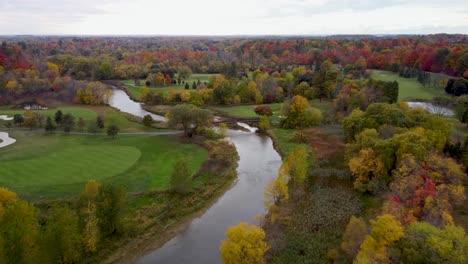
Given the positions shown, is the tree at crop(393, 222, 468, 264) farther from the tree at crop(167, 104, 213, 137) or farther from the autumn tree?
the autumn tree

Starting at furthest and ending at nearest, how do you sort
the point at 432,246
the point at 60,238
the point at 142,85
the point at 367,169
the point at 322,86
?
the point at 142,85 → the point at 322,86 → the point at 367,169 → the point at 60,238 → the point at 432,246

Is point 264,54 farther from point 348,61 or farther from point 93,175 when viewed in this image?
point 93,175

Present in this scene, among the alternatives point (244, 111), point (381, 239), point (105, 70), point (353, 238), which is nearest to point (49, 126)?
point (244, 111)

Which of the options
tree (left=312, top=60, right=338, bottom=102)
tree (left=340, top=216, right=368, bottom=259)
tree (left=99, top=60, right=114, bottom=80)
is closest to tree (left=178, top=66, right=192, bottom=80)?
tree (left=99, top=60, right=114, bottom=80)

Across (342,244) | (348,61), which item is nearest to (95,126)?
(342,244)

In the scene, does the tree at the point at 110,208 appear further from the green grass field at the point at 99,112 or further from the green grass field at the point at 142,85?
the green grass field at the point at 142,85

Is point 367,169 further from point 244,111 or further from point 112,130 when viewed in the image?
point 244,111
